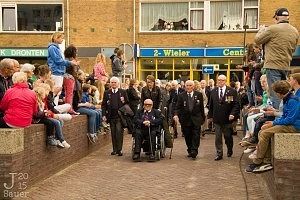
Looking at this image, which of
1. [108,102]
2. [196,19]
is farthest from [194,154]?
[196,19]

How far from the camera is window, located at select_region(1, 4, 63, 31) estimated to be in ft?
104

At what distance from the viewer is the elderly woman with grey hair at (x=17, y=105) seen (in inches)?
334

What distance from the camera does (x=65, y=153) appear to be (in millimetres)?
11156

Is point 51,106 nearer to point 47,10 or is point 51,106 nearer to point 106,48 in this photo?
point 106,48

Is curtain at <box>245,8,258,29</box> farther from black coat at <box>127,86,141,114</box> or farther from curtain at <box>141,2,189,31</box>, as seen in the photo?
black coat at <box>127,86,141,114</box>

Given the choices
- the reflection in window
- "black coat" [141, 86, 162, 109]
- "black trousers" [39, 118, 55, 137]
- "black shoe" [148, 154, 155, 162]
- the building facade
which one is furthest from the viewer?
the reflection in window

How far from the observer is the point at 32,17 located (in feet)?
105

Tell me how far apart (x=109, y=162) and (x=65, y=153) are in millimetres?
1314

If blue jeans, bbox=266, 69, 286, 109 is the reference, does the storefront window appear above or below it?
above

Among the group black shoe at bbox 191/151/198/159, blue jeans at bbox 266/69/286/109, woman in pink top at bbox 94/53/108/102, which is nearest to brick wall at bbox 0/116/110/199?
black shoe at bbox 191/151/198/159

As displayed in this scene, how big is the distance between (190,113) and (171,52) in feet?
59.6

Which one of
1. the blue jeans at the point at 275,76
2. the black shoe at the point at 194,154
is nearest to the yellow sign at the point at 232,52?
the black shoe at the point at 194,154

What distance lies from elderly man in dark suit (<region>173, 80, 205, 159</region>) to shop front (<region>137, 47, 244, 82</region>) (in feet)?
54.8

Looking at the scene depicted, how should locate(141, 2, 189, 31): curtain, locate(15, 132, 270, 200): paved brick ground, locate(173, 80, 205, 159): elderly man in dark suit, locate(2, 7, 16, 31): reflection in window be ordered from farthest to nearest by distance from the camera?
locate(2, 7, 16, 31): reflection in window < locate(141, 2, 189, 31): curtain < locate(173, 80, 205, 159): elderly man in dark suit < locate(15, 132, 270, 200): paved brick ground
